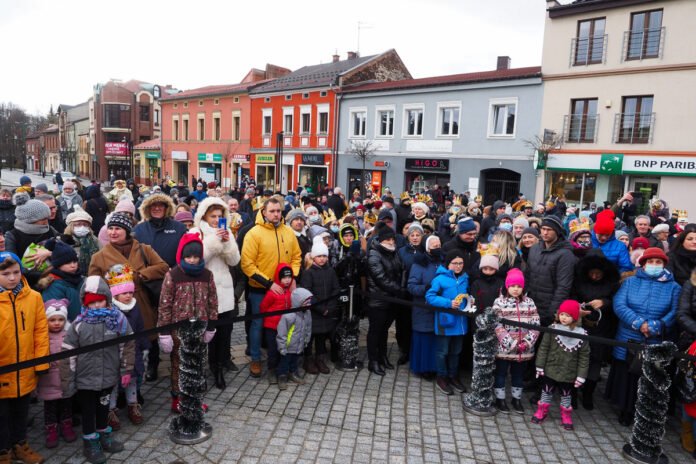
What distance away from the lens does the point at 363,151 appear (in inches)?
1015

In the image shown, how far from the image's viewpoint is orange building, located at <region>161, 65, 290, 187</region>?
35250 mm

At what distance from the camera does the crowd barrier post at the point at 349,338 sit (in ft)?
18.3

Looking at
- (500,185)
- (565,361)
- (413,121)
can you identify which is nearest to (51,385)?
(565,361)

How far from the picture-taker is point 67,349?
3664mm

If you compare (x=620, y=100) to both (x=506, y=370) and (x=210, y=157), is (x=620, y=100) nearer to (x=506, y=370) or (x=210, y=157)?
(x=506, y=370)

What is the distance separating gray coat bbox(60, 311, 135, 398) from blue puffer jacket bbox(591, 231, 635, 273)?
5315mm

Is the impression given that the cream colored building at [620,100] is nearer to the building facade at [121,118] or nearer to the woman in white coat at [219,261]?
the woman in white coat at [219,261]

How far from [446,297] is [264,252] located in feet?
6.97

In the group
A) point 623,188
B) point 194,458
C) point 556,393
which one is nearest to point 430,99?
point 623,188

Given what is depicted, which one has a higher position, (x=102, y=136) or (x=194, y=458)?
(x=102, y=136)

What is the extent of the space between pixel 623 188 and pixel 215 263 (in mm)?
19062

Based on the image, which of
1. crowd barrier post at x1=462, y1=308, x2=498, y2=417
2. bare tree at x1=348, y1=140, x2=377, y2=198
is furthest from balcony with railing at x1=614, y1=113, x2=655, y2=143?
crowd barrier post at x1=462, y1=308, x2=498, y2=417

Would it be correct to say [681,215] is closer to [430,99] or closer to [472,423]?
[472,423]

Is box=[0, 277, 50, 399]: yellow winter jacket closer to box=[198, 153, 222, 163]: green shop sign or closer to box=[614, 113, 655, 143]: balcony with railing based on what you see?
box=[614, 113, 655, 143]: balcony with railing
